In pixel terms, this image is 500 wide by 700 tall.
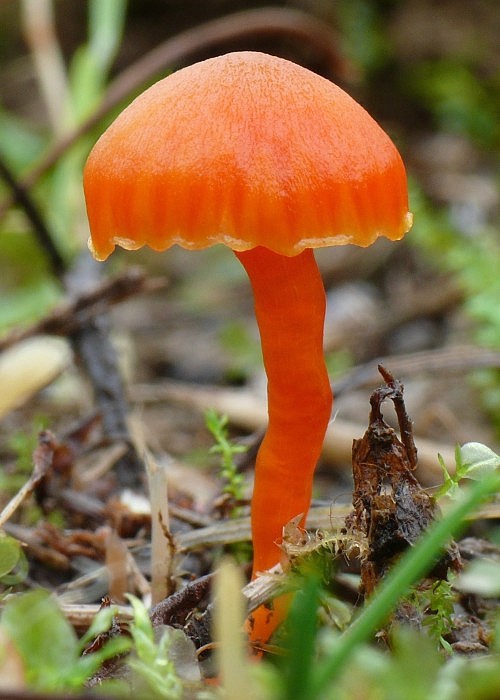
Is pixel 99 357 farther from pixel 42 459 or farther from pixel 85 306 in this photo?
Result: pixel 42 459

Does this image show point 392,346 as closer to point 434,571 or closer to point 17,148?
point 434,571

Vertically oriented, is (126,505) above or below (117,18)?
Result: below

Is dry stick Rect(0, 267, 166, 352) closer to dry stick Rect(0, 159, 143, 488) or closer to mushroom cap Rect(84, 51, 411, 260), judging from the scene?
dry stick Rect(0, 159, 143, 488)

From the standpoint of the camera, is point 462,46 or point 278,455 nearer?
point 278,455

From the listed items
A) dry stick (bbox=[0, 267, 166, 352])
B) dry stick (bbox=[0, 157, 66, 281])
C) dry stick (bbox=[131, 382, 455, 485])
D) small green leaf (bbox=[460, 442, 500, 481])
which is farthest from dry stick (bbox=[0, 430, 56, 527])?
dry stick (bbox=[0, 157, 66, 281])

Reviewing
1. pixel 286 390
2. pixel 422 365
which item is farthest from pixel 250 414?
pixel 286 390

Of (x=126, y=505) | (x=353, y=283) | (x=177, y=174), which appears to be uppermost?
(x=177, y=174)

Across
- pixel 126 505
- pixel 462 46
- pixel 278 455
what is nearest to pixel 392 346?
pixel 126 505
